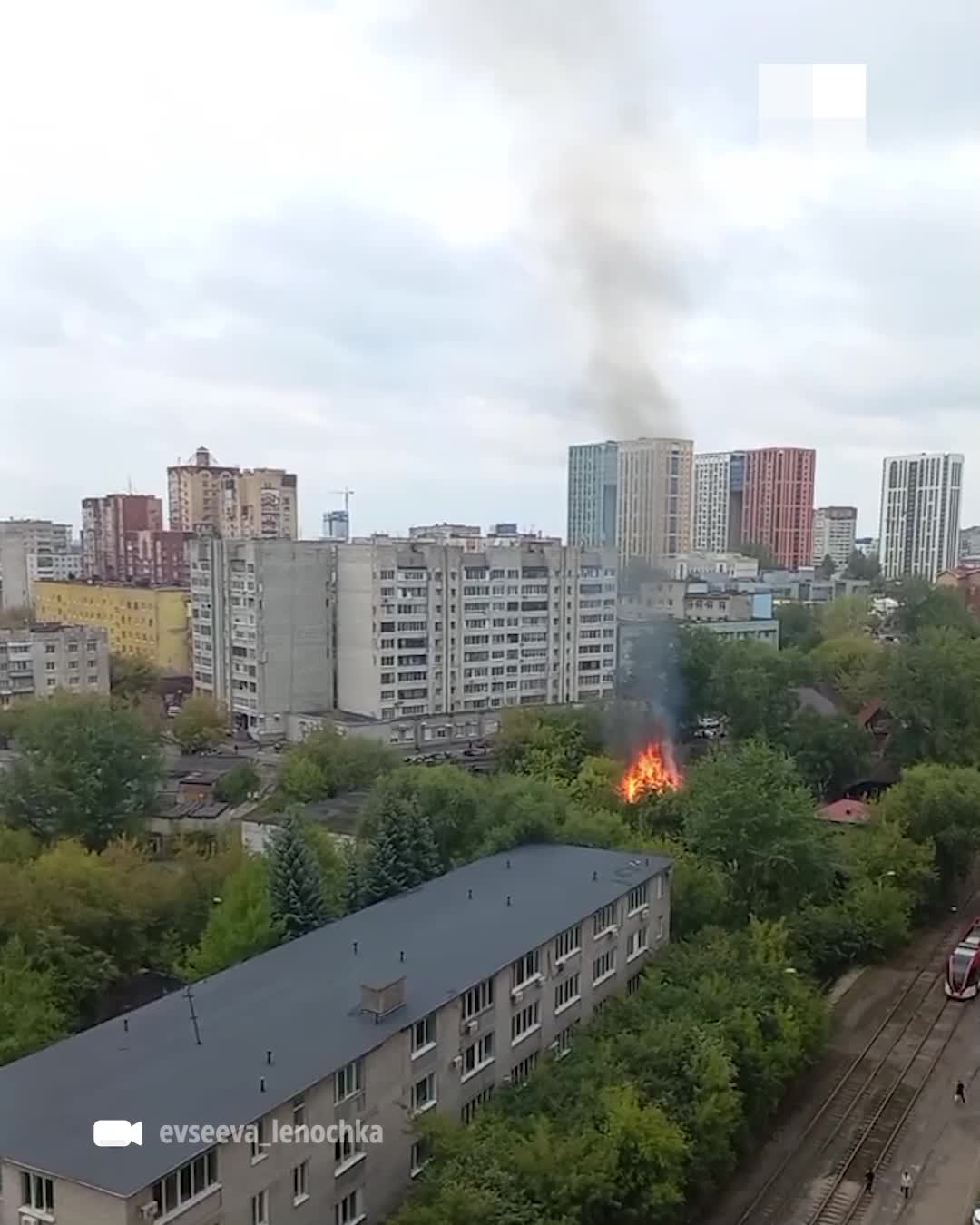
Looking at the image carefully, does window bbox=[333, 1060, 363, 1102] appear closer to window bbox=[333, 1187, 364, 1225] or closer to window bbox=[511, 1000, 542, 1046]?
window bbox=[333, 1187, 364, 1225]

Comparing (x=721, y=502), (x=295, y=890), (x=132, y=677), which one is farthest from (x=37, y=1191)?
(x=721, y=502)

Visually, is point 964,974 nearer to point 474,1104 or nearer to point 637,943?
point 637,943

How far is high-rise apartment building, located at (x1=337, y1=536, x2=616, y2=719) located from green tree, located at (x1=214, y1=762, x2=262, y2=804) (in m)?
4.72

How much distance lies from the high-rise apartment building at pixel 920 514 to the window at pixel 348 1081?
1258 inches

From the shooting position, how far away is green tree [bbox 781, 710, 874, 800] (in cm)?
1436

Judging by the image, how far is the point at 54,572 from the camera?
32.7 meters

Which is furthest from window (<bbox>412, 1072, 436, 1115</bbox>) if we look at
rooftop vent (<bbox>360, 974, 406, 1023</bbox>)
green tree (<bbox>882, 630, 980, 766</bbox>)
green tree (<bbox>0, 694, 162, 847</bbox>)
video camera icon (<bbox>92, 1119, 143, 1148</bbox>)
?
green tree (<bbox>882, 630, 980, 766</bbox>)

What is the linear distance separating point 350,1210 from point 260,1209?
2.15 ft

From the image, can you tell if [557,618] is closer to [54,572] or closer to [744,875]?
[744,875]

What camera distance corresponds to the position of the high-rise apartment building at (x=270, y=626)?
18.2 metres

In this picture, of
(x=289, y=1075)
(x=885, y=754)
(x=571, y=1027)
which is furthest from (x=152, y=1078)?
(x=885, y=754)

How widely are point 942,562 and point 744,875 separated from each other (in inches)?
1186

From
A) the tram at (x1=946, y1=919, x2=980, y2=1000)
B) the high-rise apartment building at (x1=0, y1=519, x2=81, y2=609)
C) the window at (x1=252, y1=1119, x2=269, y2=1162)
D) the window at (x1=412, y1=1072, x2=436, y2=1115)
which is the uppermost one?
the high-rise apartment building at (x1=0, y1=519, x2=81, y2=609)

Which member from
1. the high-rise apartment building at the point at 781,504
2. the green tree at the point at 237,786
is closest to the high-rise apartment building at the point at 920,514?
the high-rise apartment building at the point at 781,504
